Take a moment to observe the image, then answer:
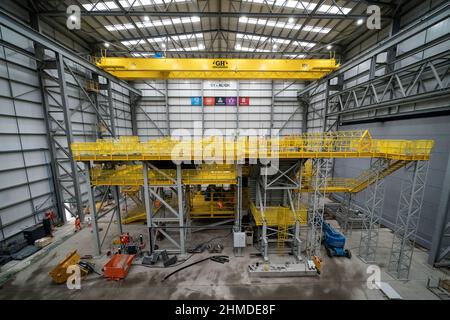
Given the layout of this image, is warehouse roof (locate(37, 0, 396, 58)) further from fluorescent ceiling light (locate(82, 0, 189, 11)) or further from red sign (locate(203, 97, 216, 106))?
red sign (locate(203, 97, 216, 106))

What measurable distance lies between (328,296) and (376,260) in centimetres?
476

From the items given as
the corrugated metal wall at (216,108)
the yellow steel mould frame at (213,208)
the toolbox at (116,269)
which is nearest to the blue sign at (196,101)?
the corrugated metal wall at (216,108)

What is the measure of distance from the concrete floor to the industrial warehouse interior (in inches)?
2.8

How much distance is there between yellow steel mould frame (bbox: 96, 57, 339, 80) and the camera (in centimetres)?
1424

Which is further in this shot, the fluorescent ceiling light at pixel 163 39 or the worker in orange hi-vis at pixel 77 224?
the fluorescent ceiling light at pixel 163 39

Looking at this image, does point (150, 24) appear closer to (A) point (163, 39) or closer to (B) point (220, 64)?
(A) point (163, 39)

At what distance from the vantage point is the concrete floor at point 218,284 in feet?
25.5

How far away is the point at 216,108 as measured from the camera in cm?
2556

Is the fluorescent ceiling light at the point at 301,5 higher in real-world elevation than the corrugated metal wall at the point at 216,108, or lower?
higher

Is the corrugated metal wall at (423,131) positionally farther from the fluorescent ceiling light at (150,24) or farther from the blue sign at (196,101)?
the blue sign at (196,101)

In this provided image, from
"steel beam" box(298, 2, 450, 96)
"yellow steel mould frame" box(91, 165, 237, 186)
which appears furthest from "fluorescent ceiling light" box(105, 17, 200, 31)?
"steel beam" box(298, 2, 450, 96)

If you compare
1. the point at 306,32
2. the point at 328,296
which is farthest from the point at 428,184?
the point at 306,32

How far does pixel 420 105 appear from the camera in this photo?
1139cm

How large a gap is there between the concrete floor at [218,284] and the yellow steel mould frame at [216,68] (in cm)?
1398
